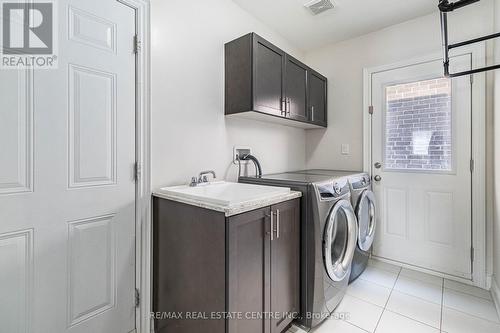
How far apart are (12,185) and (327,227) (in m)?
1.71

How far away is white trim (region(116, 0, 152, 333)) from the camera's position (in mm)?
1468

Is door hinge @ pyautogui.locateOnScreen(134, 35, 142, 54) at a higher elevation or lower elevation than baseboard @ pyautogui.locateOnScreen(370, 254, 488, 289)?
higher

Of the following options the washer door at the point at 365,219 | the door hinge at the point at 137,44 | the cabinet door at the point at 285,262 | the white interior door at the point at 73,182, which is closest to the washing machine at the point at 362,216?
the washer door at the point at 365,219

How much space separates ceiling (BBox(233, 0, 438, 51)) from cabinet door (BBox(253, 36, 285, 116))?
1.65ft

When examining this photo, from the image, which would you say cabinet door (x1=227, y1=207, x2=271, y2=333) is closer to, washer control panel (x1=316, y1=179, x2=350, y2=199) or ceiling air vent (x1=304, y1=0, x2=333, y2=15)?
washer control panel (x1=316, y1=179, x2=350, y2=199)

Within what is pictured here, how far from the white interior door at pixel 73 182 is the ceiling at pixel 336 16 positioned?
52.4 inches

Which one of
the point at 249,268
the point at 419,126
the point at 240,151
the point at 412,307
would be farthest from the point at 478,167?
the point at 249,268

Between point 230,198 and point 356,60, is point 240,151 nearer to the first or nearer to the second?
point 230,198

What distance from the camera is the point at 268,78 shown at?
1.93 meters

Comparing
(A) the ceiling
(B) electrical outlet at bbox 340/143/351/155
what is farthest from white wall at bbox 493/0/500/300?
(B) electrical outlet at bbox 340/143/351/155

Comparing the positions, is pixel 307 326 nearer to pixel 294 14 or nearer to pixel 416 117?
pixel 416 117

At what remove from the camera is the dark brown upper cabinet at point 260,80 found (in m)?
1.80

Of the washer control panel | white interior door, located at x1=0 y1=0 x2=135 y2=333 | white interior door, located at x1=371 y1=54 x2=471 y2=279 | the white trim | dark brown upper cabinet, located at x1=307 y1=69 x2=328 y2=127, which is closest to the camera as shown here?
white interior door, located at x1=0 y1=0 x2=135 y2=333

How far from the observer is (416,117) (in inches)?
92.3
